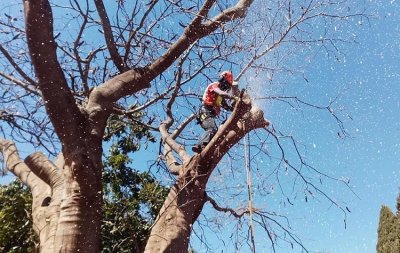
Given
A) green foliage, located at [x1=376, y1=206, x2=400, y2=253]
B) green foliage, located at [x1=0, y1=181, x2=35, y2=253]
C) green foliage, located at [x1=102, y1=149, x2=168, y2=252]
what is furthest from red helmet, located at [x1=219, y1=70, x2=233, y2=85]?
green foliage, located at [x1=376, y1=206, x2=400, y2=253]

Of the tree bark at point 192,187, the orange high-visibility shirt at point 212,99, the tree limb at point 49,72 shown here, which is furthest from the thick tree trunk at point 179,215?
the orange high-visibility shirt at point 212,99

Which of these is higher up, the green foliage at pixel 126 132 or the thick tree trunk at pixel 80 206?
the green foliage at pixel 126 132

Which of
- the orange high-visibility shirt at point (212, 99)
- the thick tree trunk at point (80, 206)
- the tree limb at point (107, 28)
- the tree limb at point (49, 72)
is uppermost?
the tree limb at point (107, 28)

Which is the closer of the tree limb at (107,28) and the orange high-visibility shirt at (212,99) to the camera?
the tree limb at (107,28)

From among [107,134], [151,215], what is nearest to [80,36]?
[107,134]

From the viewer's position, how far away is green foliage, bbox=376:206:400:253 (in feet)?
46.3

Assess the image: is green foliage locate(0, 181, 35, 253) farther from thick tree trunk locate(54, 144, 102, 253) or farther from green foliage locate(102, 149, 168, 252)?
thick tree trunk locate(54, 144, 102, 253)

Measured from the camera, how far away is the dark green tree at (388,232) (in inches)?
556

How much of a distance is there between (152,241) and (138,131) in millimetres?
4682

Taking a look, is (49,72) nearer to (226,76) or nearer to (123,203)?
(226,76)

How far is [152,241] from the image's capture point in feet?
10.6

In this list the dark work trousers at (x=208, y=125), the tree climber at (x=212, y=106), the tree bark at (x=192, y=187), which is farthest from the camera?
the dark work trousers at (x=208, y=125)

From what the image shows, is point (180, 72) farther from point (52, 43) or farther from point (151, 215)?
point (151, 215)

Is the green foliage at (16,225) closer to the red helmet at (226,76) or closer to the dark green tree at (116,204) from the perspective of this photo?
the dark green tree at (116,204)
